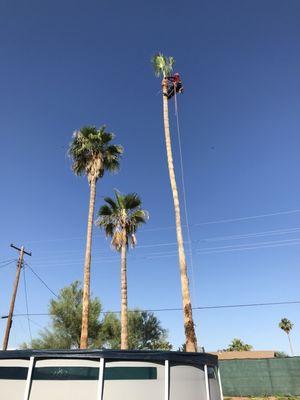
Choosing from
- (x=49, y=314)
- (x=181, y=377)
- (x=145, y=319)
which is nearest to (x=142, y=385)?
(x=181, y=377)

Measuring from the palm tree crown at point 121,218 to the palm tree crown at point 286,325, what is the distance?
73.3 meters

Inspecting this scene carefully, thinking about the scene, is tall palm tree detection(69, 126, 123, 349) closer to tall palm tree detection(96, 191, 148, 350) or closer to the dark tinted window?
tall palm tree detection(96, 191, 148, 350)

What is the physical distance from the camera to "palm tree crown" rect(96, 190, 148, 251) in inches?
1045

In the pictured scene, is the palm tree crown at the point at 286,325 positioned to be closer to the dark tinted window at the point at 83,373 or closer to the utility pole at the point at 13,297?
the utility pole at the point at 13,297

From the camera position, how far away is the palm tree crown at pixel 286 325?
85812 millimetres

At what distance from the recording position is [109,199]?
27297 mm

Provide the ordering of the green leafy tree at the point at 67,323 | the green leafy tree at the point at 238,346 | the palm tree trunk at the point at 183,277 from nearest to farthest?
the palm tree trunk at the point at 183,277
the green leafy tree at the point at 67,323
the green leafy tree at the point at 238,346

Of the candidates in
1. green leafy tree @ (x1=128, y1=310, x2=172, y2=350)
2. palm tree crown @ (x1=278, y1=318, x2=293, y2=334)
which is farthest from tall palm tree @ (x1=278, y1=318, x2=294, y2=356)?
green leafy tree @ (x1=128, y1=310, x2=172, y2=350)

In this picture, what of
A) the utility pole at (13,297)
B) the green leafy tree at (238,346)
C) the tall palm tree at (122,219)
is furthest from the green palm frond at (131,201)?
the green leafy tree at (238,346)

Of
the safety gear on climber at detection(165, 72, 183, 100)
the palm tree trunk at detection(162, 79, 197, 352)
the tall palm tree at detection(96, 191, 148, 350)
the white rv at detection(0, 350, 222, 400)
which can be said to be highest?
the safety gear on climber at detection(165, 72, 183, 100)

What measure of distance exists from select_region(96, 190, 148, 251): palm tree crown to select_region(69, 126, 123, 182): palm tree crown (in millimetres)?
2483

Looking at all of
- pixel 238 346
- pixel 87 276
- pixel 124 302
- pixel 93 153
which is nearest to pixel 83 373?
pixel 87 276

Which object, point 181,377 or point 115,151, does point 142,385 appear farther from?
point 115,151

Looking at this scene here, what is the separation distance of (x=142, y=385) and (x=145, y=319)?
126ft
